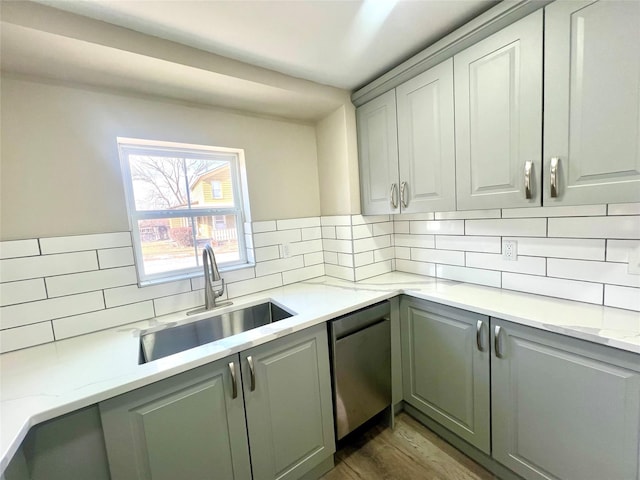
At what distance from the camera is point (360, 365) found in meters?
1.53

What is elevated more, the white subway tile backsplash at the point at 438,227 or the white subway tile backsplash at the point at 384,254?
the white subway tile backsplash at the point at 438,227

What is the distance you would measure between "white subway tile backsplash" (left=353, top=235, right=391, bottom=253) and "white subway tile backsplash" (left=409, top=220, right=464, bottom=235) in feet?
0.69

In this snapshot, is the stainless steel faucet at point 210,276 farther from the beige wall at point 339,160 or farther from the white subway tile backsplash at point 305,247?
the beige wall at point 339,160

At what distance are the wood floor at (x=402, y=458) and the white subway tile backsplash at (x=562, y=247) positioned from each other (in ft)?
3.81

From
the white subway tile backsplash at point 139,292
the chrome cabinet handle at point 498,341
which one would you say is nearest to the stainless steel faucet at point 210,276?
the white subway tile backsplash at point 139,292

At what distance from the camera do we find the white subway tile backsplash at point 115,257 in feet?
4.53

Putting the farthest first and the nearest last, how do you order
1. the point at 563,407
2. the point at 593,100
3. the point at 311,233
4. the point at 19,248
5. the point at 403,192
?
the point at 311,233, the point at 403,192, the point at 19,248, the point at 563,407, the point at 593,100

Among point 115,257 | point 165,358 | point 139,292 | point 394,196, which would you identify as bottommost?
point 165,358

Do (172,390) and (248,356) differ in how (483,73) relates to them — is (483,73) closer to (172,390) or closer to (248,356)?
(248,356)

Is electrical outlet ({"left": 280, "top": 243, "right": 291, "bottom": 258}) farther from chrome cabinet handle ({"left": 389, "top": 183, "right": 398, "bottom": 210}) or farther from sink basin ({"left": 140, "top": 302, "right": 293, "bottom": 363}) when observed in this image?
chrome cabinet handle ({"left": 389, "top": 183, "right": 398, "bottom": 210})

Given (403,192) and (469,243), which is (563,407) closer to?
(469,243)

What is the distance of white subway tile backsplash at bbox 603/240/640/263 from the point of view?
45.2 inches

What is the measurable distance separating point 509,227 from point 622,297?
53cm

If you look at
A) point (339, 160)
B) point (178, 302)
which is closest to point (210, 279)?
point (178, 302)
